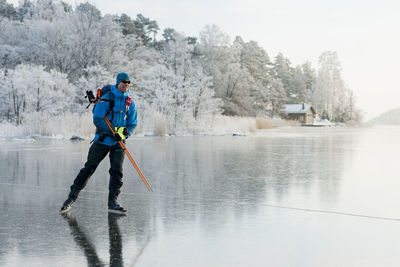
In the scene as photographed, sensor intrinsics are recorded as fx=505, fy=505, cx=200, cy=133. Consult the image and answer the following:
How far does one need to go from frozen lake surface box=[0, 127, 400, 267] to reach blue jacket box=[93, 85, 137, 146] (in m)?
1.10

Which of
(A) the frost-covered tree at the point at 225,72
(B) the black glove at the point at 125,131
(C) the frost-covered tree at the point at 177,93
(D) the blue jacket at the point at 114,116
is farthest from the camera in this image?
(A) the frost-covered tree at the point at 225,72

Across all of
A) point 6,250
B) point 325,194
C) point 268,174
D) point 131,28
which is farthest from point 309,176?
point 131,28

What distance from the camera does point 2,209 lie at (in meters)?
7.28

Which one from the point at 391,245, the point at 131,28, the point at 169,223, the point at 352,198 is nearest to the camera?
the point at 391,245

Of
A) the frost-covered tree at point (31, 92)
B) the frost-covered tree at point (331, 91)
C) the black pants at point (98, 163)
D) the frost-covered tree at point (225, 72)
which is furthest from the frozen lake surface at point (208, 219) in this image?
the frost-covered tree at point (331, 91)

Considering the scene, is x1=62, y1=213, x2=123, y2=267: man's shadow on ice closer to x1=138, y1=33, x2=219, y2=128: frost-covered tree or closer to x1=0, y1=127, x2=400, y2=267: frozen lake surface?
x1=0, y1=127, x2=400, y2=267: frozen lake surface

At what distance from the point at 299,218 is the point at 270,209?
0.70 m

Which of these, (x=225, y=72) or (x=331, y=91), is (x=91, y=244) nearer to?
(x=225, y=72)

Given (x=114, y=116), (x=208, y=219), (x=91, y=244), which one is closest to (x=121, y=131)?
(x=114, y=116)

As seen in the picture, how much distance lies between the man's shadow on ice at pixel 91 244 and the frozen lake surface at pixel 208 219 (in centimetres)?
1

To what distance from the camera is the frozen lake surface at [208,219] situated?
190 inches

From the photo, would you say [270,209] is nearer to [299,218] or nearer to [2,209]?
[299,218]

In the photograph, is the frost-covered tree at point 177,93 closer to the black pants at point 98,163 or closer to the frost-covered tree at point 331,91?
the black pants at point 98,163

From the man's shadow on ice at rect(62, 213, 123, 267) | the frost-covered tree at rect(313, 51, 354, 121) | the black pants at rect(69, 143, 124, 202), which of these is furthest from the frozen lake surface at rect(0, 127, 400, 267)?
the frost-covered tree at rect(313, 51, 354, 121)
